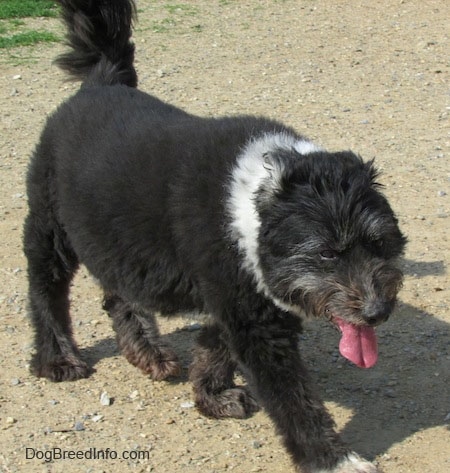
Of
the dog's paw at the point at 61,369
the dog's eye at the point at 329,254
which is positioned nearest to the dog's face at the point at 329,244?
the dog's eye at the point at 329,254

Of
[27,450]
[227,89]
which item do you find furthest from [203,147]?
[227,89]

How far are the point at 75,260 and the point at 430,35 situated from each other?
7839 mm

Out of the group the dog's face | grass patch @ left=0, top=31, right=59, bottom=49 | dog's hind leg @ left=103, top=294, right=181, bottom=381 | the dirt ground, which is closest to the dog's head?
the dog's face

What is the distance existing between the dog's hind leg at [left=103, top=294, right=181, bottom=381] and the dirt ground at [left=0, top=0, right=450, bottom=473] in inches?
3.5

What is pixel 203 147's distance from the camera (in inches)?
188

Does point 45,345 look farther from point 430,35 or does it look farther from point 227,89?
point 430,35

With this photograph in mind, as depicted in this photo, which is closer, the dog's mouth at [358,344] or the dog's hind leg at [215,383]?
the dog's mouth at [358,344]

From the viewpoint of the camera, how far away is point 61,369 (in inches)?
221

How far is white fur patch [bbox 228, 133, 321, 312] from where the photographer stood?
4.46 meters

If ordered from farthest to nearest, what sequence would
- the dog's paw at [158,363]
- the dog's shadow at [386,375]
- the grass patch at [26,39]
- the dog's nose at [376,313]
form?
the grass patch at [26,39] < the dog's paw at [158,363] < the dog's shadow at [386,375] < the dog's nose at [376,313]

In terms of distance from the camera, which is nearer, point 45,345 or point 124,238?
point 124,238

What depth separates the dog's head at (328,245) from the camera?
4.31 m

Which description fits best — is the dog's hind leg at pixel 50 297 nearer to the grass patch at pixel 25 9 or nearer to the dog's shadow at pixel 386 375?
the dog's shadow at pixel 386 375

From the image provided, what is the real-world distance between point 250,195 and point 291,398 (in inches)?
38.1
